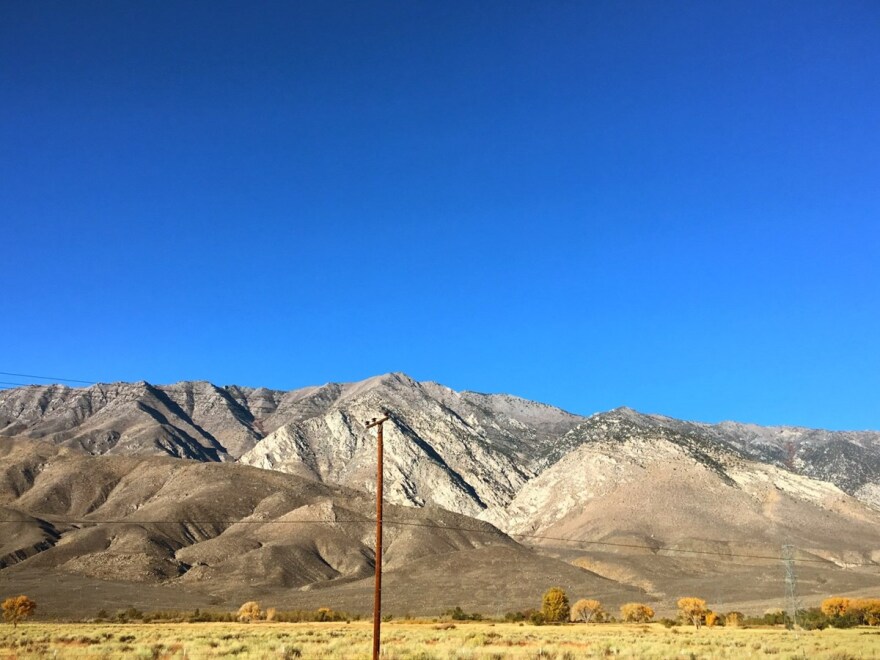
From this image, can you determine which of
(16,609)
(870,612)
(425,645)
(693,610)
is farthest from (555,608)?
(16,609)

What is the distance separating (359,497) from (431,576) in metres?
52.0

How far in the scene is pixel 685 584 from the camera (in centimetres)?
11219

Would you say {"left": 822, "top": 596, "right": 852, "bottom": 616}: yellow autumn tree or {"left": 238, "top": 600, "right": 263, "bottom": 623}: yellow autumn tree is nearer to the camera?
{"left": 822, "top": 596, "right": 852, "bottom": 616}: yellow autumn tree

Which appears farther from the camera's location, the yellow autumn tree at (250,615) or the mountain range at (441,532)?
the mountain range at (441,532)

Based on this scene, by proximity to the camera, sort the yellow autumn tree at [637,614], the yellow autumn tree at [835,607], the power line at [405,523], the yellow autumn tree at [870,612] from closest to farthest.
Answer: the yellow autumn tree at [870,612] < the yellow autumn tree at [835,607] < the yellow autumn tree at [637,614] < the power line at [405,523]

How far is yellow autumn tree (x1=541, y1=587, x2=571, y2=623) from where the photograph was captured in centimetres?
6375

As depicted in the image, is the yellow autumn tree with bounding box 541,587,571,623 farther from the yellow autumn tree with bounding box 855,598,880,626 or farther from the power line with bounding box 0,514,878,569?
the power line with bounding box 0,514,878,569

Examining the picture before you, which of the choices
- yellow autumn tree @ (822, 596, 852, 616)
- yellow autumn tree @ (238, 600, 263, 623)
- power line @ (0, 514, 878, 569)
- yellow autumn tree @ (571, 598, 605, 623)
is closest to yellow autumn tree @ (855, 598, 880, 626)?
yellow autumn tree @ (822, 596, 852, 616)

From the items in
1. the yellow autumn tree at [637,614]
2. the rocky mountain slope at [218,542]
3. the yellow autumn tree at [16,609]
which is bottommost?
the yellow autumn tree at [637,614]

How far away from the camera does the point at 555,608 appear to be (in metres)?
65.6

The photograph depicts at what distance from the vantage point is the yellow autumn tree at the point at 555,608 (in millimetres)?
63750

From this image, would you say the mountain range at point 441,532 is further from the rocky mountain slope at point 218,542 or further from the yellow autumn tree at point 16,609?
the yellow autumn tree at point 16,609

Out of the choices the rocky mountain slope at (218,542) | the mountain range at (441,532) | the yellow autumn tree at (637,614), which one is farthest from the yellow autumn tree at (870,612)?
the rocky mountain slope at (218,542)

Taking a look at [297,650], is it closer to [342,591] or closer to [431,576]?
[342,591]
